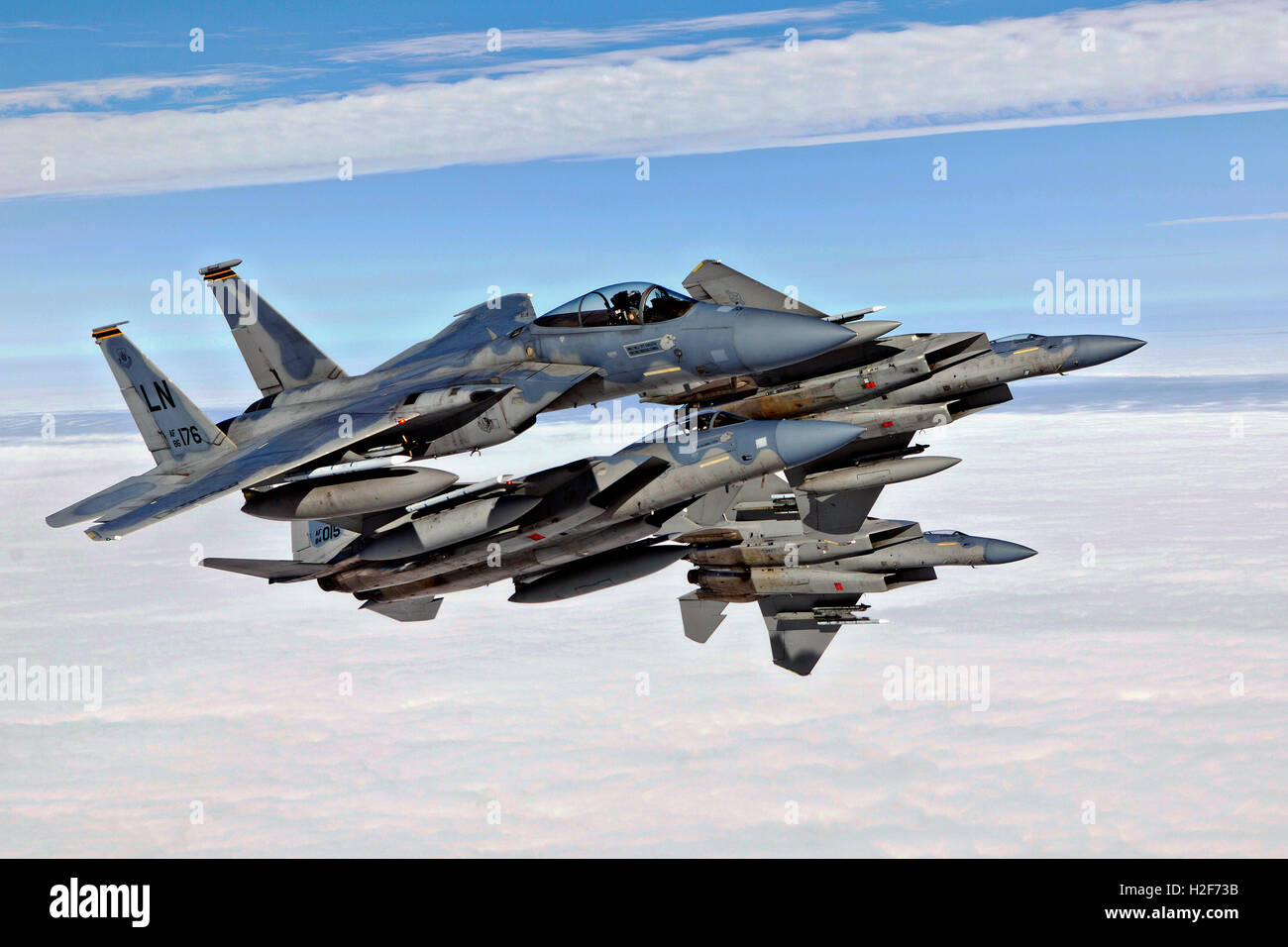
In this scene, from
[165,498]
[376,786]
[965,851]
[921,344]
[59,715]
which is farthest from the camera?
[59,715]

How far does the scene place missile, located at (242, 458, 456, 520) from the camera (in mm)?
20547

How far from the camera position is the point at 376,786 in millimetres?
132375

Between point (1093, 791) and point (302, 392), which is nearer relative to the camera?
point (302, 392)

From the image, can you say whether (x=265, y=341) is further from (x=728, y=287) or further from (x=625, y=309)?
(x=728, y=287)

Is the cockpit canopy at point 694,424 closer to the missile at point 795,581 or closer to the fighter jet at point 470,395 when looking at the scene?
the fighter jet at point 470,395

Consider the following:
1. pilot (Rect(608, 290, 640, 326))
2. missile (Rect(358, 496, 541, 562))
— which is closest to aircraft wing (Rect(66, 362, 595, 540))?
pilot (Rect(608, 290, 640, 326))

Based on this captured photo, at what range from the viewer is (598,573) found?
28047mm

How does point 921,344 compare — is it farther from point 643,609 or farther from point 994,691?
point 643,609

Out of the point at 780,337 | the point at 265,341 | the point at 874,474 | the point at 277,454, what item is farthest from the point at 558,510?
the point at 265,341

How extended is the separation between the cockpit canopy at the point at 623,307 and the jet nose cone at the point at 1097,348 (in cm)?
1246

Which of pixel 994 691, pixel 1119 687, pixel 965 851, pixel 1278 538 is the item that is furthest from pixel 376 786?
pixel 1278 538

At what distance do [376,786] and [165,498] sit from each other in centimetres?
12155

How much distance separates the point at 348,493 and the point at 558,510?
4523 mm

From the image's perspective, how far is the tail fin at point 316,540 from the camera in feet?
98.4
